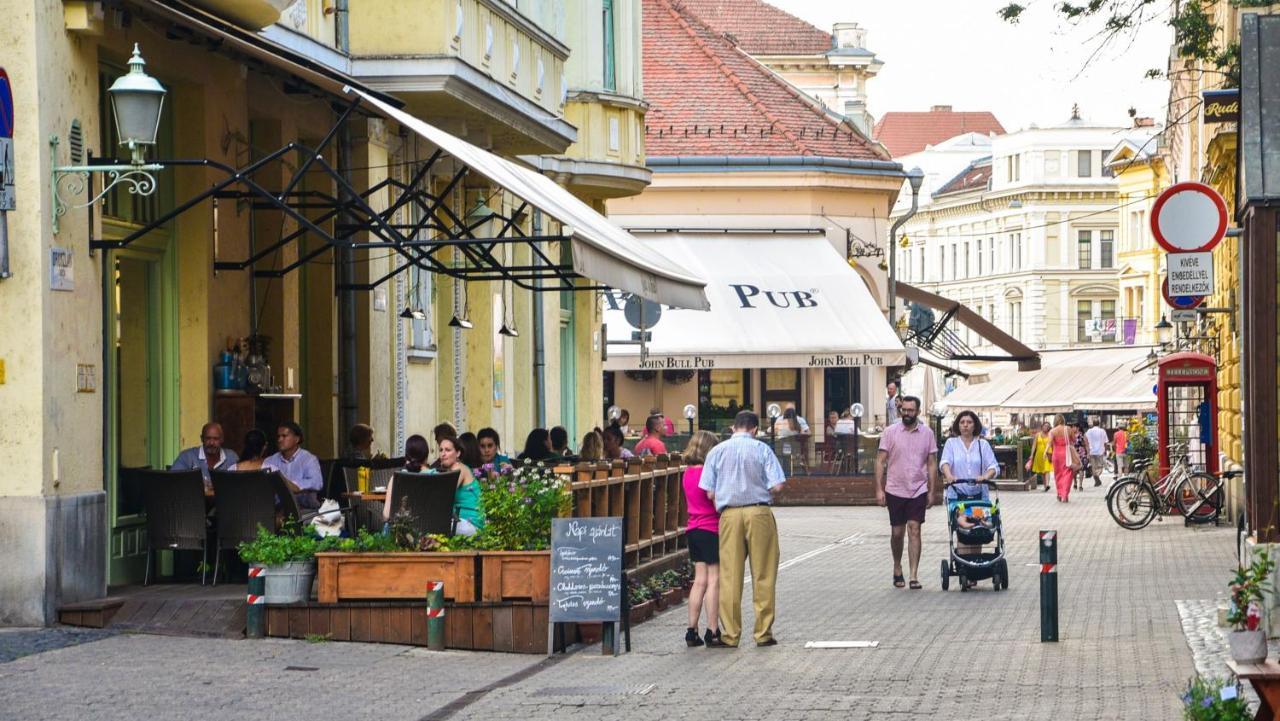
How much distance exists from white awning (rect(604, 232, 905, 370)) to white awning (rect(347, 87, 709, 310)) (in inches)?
784

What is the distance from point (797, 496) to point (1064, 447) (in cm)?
644

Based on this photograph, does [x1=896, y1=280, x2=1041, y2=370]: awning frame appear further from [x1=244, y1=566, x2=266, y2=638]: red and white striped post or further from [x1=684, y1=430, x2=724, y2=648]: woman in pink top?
[x1=244, y1=566, x2=266, y2=638]: red and white striped post

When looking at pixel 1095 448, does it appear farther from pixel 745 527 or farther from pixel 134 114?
pixel 134 114

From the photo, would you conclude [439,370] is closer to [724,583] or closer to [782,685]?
[724,583]

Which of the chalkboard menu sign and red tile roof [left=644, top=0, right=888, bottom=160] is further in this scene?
red tile roof [left=644, top=0, right=888, bottom=160]

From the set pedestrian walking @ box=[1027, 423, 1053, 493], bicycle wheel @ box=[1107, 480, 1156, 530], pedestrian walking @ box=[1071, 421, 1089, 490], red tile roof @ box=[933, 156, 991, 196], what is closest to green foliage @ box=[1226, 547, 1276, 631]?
bicycle wheel @ box=[1107, 480, 1156, 530]

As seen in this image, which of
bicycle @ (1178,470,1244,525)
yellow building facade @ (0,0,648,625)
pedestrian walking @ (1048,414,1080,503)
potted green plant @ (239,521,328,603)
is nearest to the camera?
yellow building facade @ (0,0,648,625)

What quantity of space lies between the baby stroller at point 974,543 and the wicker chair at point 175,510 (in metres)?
7.54

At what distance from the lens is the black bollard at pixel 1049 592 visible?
15.7m

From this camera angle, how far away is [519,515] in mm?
15641

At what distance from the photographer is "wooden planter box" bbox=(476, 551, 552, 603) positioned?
602 inches

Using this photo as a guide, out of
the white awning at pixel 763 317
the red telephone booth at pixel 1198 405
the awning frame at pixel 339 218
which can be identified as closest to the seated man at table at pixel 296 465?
the awning frame at pixel 339 218

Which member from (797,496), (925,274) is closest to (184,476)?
(797,496)

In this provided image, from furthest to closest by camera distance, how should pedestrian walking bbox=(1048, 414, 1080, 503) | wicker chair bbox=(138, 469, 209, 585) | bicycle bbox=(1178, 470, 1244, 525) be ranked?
pedestrian walking bbox=(1048, 414, 1080, 503) < bicycle bbox=(1178, 470, 1244, 525) < wicker chair bbox=(138, 469, 209, 585)
